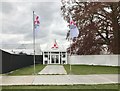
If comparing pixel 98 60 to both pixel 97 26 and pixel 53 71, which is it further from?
pixel 53 71

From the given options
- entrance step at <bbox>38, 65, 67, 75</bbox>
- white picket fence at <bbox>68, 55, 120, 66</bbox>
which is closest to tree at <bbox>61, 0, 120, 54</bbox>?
white picket fence at <bbox>68, 55, 120, 66</bbox>

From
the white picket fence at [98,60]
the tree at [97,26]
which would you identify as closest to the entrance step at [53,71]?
the white picket fence at [98,60]

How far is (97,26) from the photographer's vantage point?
4419cm

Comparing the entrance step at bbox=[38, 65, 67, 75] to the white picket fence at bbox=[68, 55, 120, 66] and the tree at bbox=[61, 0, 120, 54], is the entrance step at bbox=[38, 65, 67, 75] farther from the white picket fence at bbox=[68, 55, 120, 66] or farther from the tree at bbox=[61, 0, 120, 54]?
the tree at bbox=[61, 0, 120, 54]

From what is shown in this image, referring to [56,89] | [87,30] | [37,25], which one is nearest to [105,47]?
[87,30]

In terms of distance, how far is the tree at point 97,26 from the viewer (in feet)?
138

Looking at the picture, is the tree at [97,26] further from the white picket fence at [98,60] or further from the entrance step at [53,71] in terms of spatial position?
the entrance step at [53,71]

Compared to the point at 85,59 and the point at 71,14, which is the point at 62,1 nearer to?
the point at 71,14

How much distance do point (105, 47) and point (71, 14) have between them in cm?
697

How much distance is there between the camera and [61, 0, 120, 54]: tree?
42125 mm

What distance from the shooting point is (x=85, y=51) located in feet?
153

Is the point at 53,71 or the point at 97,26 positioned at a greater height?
the point at 97,26

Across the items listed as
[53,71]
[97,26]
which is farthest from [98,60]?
[53,71]

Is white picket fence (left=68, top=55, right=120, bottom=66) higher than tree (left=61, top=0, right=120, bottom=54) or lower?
lower
